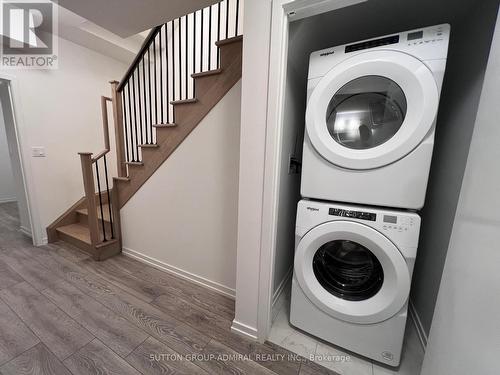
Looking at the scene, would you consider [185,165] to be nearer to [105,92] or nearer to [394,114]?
[394,114]

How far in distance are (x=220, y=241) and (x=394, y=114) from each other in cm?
140

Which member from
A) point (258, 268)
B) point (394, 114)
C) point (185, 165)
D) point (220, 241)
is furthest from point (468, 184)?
point (185, 165)

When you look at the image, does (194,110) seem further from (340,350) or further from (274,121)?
(340,350)

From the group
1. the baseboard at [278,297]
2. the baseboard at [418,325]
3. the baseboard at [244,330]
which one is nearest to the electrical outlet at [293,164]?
the baseboard at [278,297]

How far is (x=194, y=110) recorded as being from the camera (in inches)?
57.6

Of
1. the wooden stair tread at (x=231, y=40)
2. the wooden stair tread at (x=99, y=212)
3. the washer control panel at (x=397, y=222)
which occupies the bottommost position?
the wooden stair tread at (x=99, y=212)

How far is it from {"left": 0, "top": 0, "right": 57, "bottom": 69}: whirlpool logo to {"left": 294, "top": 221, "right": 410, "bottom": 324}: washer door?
Answer: 302 centimetres

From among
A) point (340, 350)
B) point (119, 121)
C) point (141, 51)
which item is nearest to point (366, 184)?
point (340, 350)

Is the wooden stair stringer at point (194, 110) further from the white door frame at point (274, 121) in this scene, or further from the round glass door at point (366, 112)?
the round glass door at point (366, 112)

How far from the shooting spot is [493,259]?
44 cm

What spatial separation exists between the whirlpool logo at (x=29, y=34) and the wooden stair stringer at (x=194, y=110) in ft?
5.32

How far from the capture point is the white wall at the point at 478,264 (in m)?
0.43

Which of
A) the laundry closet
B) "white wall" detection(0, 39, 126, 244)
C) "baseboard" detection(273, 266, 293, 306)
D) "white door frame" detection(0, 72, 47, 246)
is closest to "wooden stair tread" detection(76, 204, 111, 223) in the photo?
"white wall" detection(0, 39, 126, 244)

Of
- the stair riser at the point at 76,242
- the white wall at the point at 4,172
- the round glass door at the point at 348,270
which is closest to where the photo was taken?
the round glass door at the point at 348,270
